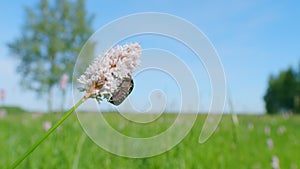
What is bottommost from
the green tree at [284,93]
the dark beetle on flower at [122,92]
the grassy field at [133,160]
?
the dark beetle on flower at [122,92]

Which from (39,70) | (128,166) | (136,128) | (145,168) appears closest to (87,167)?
(128,166)

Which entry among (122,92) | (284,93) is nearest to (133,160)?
(122,92)

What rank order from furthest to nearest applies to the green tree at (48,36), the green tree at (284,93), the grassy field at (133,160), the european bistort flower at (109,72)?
the green tree at (284,93) → the green tree at (48,36) → the grassy field at (133,160) → the european bistort flower at (109,72)

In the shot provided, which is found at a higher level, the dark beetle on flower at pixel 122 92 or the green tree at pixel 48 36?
the green tree at pixel 48 36

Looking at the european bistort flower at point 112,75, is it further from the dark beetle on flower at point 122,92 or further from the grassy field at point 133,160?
the grassy field at point 133,160

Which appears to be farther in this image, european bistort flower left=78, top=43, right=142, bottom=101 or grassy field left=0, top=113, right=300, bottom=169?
grassy field left=0, top=113, right=300, bottom=169

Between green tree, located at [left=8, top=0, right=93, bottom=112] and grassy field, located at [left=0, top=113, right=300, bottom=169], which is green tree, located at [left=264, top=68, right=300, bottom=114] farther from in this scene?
grassy field, located at [left=0, top=113, right=300, bottom=169]

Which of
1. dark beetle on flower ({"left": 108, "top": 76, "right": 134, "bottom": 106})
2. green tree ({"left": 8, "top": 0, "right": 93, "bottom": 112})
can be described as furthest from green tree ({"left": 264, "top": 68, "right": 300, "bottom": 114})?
dark beetle on flower ({"left": 108, "top": 76, "right": 134, "bottom": 106})

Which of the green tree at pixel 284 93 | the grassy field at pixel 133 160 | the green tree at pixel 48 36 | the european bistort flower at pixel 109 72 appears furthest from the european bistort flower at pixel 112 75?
the green tree at pixel 284 93

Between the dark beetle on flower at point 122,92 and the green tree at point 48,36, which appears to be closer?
the dark beetle on flower at point 122,92

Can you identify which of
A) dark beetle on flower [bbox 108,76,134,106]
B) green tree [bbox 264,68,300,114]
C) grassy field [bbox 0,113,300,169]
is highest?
green tree [bbox 264,68,300,114]
